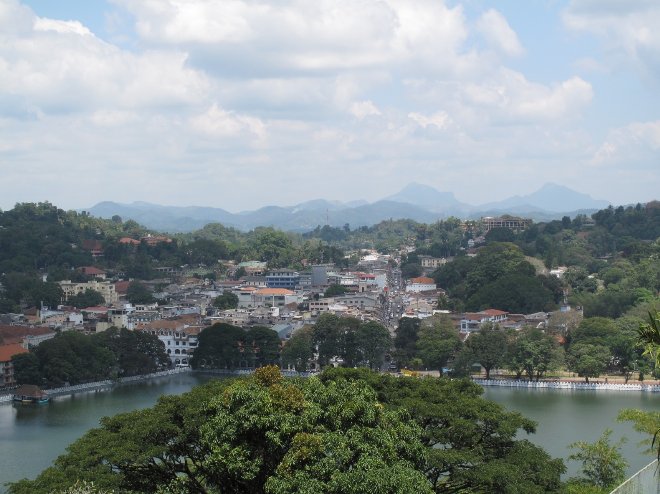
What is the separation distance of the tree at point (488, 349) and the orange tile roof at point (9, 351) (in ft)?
40.1

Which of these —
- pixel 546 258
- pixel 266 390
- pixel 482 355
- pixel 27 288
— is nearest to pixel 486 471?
pixel 266 390

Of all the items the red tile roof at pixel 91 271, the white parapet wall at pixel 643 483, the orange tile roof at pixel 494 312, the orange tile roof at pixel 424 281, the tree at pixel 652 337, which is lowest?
the orange tile roof at pixel 494 312

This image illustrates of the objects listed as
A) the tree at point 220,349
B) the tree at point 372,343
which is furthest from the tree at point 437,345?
the tree at point 220,349

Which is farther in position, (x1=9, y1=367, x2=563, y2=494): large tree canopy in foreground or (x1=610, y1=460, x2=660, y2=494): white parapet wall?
(x1=9, y1=367, x2=563, y2=494): large tree canopy in foreground

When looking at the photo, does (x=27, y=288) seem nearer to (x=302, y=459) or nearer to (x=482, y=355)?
(x=482, y=355)

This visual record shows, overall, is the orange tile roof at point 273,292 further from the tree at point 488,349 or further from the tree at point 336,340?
the tree at point 488,349

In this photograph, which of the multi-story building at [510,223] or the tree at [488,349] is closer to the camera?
the tree at [488,349]

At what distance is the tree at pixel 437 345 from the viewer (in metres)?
26.8

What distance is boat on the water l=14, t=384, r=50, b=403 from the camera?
22.7 m

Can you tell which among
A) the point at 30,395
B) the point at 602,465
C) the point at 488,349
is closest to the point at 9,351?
the point at 30,395

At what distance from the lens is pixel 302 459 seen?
7.61 metres

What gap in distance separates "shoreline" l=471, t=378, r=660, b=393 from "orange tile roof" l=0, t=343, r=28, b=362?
12.1 metres

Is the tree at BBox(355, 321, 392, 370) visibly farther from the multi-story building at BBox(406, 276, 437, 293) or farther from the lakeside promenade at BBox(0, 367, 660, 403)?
the multi-story building at BBox(406, 276, 437, 293)

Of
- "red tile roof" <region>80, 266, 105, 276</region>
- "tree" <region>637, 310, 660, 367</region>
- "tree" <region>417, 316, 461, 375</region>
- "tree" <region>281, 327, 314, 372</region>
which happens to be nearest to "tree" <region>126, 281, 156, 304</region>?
"red tile roof" <region>80, 266, 105, 276</region>
